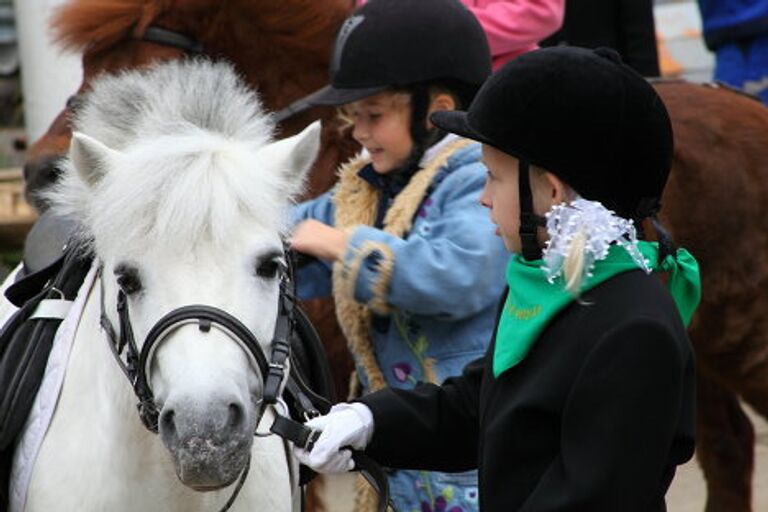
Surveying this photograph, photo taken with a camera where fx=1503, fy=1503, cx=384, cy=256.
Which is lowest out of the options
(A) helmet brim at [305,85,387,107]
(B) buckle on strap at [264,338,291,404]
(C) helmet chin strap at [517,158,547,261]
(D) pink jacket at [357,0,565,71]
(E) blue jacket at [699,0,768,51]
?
(E) blue jacket at [699,0,768,51]

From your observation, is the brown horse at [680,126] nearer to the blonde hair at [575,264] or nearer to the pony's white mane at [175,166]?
the pony's white mane at [175,166]

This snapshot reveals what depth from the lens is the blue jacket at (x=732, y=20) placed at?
18.9 feet

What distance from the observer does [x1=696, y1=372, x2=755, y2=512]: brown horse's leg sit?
5.34 metres

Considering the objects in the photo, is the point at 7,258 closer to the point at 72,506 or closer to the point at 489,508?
the point at 72,506

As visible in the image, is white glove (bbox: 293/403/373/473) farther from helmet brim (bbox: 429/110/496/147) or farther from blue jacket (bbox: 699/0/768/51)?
blue jacket (bbox: 699/0/768/51)

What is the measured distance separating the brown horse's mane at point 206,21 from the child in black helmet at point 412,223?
934 millimetres

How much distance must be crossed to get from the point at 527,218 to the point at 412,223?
4.13 ft

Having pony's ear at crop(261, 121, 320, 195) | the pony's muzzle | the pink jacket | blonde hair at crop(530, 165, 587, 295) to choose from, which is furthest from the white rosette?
the pink jacket

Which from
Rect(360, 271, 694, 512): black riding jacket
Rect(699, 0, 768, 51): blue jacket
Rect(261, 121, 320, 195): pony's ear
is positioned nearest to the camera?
Rect(360, 271, 694, 512): black riding jacket

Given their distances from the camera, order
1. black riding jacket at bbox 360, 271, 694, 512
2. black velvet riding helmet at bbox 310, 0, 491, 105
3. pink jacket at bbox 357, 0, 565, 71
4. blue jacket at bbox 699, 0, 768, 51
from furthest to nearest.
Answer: blue jacket at bbox 699, 0, 768, 51 < pink jacket at bbox 357, 0, 565, 71 < black velvet riding helmet at bbox 310, 0, 491, 105 < black riding jacket at bbox 360, 271, 694, 512

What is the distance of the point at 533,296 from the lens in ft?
8.36

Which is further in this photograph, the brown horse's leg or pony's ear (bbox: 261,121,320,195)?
the brown horse's leg

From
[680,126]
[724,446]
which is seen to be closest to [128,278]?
[680,126]

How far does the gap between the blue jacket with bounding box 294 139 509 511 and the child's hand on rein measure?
3 centimetres
